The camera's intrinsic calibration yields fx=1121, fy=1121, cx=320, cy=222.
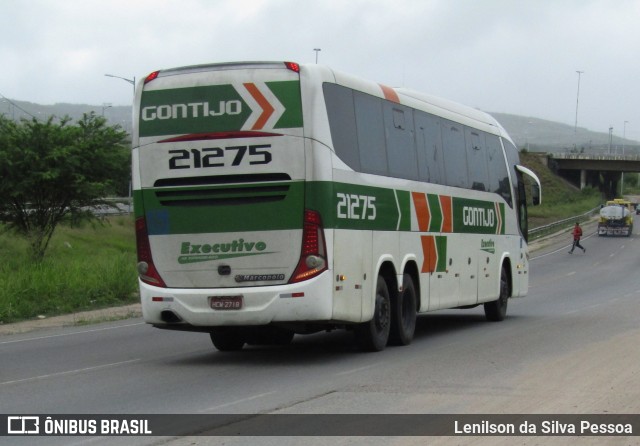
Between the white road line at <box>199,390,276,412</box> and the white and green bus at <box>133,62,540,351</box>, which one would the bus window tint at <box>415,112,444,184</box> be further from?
the white road line at <box>199,390,276,412</box>

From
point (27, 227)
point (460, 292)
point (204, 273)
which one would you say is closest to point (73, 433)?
point (204, 273)

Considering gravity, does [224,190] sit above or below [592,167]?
below

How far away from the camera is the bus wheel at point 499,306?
2186 centimetres

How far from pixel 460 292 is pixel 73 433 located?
1078 centimetres

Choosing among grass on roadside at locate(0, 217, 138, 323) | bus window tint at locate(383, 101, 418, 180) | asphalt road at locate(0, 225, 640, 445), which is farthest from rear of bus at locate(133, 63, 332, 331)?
grass on roadside at locate(0, 217, 138, 323)

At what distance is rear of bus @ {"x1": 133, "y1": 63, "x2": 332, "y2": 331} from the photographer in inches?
539

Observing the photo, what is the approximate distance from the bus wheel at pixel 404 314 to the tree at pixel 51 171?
2148 cm

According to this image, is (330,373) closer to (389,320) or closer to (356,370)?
(356,370)

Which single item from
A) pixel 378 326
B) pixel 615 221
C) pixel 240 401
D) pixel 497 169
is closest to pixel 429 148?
pixel 378 326

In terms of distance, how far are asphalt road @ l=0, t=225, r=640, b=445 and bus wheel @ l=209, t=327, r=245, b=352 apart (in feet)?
0.71

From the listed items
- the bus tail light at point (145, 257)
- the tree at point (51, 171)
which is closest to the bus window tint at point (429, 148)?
the bus tail light at point (145, 257)

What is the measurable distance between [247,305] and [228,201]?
4.32 ft

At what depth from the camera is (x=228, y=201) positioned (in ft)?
45.7

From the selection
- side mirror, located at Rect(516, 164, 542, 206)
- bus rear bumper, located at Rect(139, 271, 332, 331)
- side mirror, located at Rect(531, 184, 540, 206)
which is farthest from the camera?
side mirror, located at Rect(531, 184, 540, 206)
